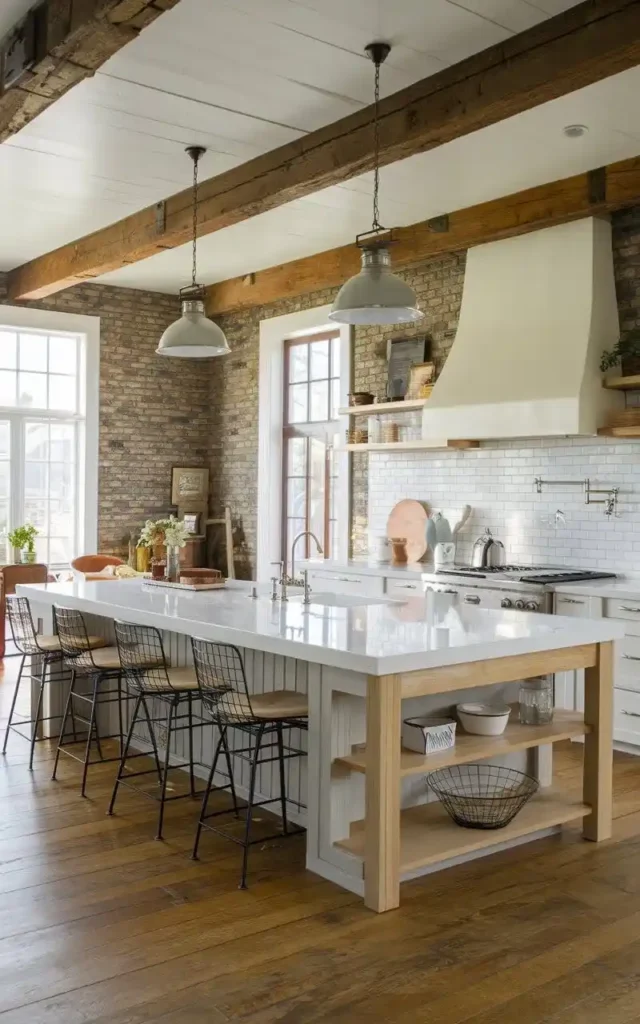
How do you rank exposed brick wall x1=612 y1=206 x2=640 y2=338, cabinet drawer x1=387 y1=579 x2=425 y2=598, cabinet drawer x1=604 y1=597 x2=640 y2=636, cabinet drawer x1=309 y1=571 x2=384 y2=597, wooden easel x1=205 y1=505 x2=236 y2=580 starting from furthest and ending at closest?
1. wooden easel x1=205 y1=505 x2=236 y2=580
2. cabinet drawer x1=309 y1=571 x2=384 y2=597
3. cabinet drawer x1=387 y1=579 x2=425 y2=598
4. exposed brick wall x1=612 y1=206 x2=640 y2=338
5. cabinet drawer x1=604 y1=597 x2=640 y2=636

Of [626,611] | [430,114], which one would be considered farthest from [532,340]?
[430,114]

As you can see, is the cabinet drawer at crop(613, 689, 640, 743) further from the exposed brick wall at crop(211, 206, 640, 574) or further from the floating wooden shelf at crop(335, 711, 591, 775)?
the exposed brick wall at crop(211, 206, 640, 574)

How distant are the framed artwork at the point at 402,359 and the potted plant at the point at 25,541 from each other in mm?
3596

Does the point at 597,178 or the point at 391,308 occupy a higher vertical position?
the point at 597,178

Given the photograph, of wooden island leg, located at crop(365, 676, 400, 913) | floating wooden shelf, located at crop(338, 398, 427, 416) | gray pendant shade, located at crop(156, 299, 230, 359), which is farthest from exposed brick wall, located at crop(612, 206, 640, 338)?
wooden island leg, located at crop(365, 676, 400, 913)

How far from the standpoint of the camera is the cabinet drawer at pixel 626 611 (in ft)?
18.5

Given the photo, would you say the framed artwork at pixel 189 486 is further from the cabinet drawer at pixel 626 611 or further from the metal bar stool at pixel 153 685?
Result: the cabinet drawer at pixel 626 611

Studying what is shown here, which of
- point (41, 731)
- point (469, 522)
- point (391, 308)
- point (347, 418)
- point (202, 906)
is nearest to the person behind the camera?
point (202, 906)

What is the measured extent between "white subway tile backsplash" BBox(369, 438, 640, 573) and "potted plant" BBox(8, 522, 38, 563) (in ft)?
10.9

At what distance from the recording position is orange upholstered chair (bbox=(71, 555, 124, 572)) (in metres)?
8.98

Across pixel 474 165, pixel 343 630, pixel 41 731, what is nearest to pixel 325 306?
pixel 474 165

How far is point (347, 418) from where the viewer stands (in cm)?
859

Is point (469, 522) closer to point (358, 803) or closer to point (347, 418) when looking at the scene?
point (347, 418)

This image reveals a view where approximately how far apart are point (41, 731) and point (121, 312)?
5.20m
